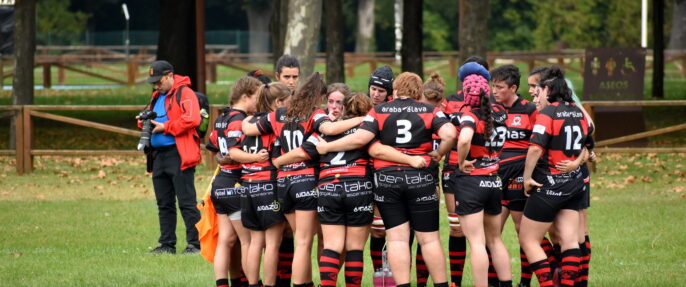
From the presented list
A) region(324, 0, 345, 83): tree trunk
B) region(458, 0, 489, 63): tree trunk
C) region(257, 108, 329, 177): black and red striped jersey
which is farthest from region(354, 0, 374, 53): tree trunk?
region(257, 108, 329, 177): black and red striped jersey

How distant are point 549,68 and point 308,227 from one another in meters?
2.19

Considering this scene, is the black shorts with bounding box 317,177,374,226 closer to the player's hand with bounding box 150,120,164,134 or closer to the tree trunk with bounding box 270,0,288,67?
the player's hand with bounding box 150,120,164,134

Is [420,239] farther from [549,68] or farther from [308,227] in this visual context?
[549,68]

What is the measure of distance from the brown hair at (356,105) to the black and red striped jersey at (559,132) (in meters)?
1.28

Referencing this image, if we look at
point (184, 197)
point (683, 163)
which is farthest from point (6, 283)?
point (683, 163)

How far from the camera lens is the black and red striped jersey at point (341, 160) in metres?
7.25

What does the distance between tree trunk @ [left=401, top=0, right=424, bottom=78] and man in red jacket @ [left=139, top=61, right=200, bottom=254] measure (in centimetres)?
1374

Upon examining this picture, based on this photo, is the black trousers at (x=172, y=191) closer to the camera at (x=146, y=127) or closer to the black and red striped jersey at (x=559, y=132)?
the camera at (x=146, y=127)

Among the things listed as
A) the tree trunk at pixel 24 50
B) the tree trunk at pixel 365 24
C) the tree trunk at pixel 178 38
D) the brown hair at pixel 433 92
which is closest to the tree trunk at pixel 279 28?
the tree trunk at pixel 178 38

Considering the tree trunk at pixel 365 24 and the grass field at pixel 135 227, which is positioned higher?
the tree trunk at pixel 365 24

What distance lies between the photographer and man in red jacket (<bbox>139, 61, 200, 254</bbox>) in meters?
9.66

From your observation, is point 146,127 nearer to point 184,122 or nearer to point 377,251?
point 184,122

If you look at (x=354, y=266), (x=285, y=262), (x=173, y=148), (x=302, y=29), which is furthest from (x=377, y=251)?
(x=302, y=29)

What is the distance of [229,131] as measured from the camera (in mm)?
7730
